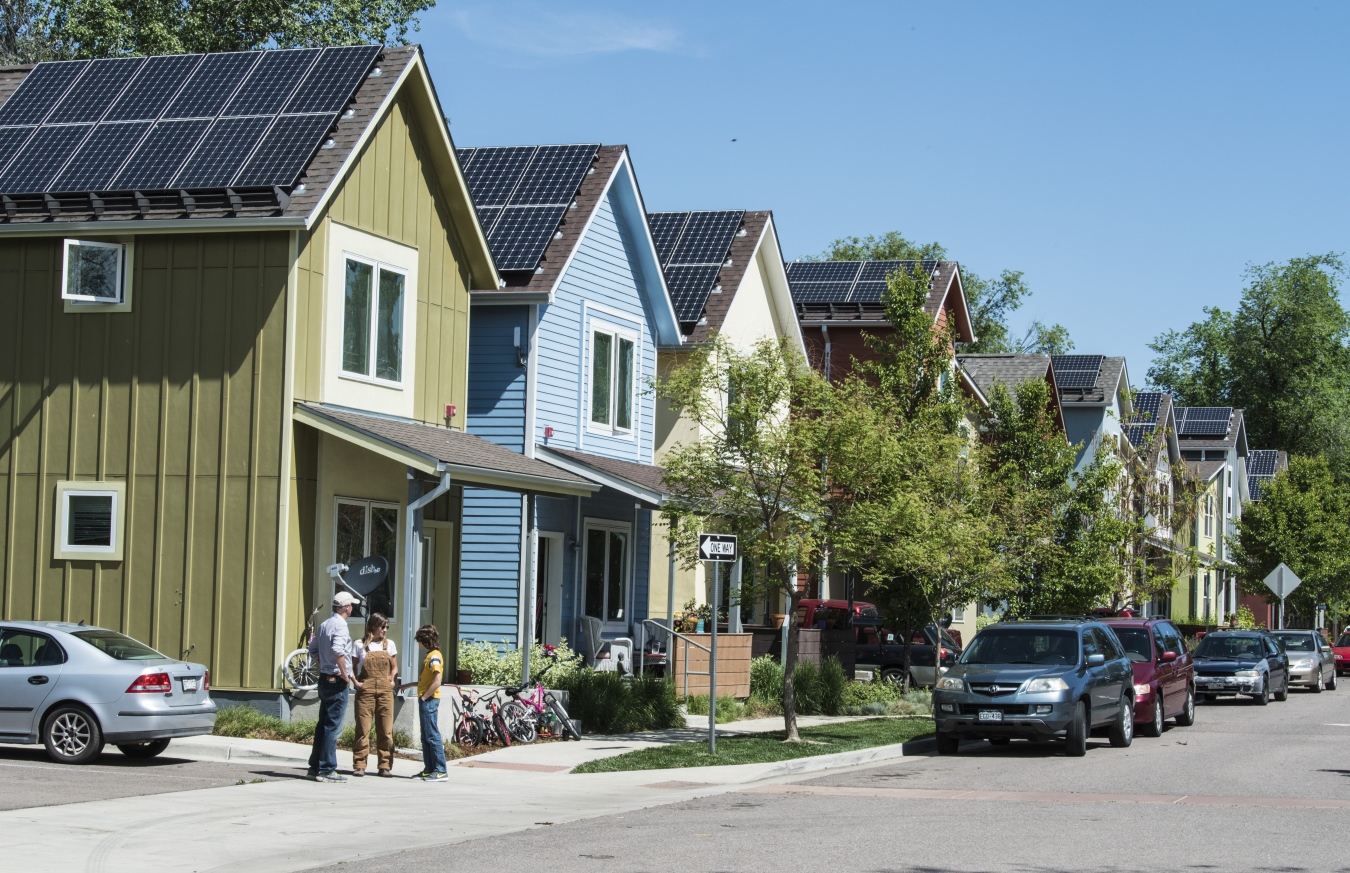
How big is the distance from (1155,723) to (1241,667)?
35.7 feet

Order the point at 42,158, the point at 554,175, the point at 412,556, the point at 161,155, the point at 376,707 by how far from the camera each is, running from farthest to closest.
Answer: the point at 554,175 < the point at 42,158 < the point at 161,155 < the point at 412,556 < the point at 376,707

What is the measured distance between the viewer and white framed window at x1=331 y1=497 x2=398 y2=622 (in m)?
19.2

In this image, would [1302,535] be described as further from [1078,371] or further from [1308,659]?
[1308,659]

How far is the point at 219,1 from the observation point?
122 ft


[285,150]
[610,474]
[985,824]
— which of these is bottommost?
[985,824]

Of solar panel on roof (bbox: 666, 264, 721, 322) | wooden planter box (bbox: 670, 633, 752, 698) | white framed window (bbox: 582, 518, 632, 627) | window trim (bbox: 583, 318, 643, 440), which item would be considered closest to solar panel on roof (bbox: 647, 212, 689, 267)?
solar panel on roof (bbox: 666, 264, 721, 322)

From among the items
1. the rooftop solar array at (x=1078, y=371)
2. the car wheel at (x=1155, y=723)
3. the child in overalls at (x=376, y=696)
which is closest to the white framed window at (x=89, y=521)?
the child in overalls at (x=376, y=696)

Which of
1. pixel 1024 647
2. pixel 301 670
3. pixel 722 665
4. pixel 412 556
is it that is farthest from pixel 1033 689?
pixel 301 670

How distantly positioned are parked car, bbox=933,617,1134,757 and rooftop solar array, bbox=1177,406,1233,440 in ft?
188

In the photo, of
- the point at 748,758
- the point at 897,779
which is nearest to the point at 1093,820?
the point at 897,779

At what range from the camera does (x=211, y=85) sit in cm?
2120

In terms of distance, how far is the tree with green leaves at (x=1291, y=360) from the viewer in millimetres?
85000

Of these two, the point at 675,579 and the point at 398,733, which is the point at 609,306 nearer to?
the point at 675,579

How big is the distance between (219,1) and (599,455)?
18.8 m
